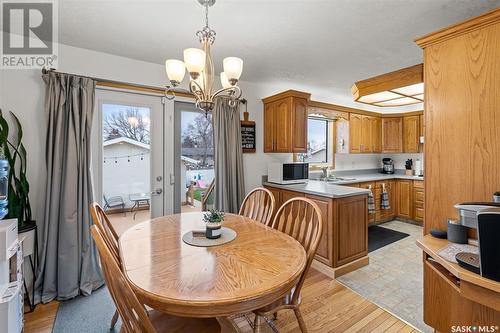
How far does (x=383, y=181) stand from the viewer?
14.6ft

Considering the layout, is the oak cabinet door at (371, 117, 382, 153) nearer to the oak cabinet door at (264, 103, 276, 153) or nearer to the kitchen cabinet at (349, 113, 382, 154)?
the kitchen cabinet at (349, 113, 382, 154)

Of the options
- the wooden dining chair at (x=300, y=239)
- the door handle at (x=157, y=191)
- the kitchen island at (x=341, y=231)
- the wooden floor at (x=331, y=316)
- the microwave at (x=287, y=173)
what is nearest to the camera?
the wooden dining chair at (x=300, y=239)

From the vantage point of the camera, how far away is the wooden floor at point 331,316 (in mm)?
1809

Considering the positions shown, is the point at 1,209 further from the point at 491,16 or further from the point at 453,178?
the point at 491,16

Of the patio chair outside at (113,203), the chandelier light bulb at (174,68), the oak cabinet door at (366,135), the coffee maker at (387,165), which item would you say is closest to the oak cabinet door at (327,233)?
the chandelier light bulb at (174,68)

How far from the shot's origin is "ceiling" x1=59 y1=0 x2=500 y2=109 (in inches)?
67.8

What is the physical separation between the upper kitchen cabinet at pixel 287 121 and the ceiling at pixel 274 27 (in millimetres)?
517

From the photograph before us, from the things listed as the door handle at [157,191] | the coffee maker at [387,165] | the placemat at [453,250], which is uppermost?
the coffee maker at [387,165]

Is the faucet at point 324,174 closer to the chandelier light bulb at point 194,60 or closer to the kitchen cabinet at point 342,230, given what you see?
the kitchen cabinet at point 342,230

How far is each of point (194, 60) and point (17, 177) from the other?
2.05m

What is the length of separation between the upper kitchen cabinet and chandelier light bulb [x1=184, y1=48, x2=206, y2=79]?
190 cm

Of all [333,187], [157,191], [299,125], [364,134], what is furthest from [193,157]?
[364,134]

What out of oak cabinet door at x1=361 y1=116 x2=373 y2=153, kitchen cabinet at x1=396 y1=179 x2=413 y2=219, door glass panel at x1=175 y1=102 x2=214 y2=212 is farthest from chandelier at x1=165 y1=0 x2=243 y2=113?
kitchen cabinet at x1=396 y1=179 x2=413 y2=219

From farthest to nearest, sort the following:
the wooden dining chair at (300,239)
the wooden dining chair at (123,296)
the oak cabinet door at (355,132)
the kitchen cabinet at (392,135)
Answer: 1. the kitchen cabinet at (392,135)
2. the oak cabinet door at (355,132)
3. the wooden dining chair at (300,239)
4. the wooden dining chair at (123,296)
